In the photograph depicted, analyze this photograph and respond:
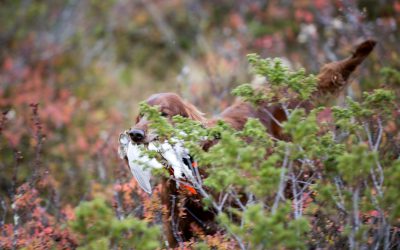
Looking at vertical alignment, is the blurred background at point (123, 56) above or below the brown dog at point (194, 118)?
above

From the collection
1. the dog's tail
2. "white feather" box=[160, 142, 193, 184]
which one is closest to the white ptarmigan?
"white feather" box=[160, 142, 193, 184]

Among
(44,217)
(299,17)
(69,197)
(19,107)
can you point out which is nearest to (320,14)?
(299,17)

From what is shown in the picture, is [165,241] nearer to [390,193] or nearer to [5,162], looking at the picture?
[390,193]

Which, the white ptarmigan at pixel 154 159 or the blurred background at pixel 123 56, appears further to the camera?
the blurred background at pixel 123 56

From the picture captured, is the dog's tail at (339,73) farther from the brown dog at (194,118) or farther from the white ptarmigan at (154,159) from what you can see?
the white ptarmigan at (154,159)

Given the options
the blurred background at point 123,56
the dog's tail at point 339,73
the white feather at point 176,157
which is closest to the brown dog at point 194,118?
the dog's tail at point 339,73

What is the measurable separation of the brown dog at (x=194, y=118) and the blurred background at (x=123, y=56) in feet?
3.05

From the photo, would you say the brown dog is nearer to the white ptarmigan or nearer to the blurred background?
the white ptarmigan

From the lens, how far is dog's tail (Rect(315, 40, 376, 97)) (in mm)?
5449

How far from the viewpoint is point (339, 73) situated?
5.48 metres

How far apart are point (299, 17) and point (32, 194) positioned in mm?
6315

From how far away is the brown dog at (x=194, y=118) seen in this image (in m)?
4.32

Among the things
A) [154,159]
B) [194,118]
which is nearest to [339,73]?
[194,118]

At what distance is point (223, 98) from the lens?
7277 millimetres
